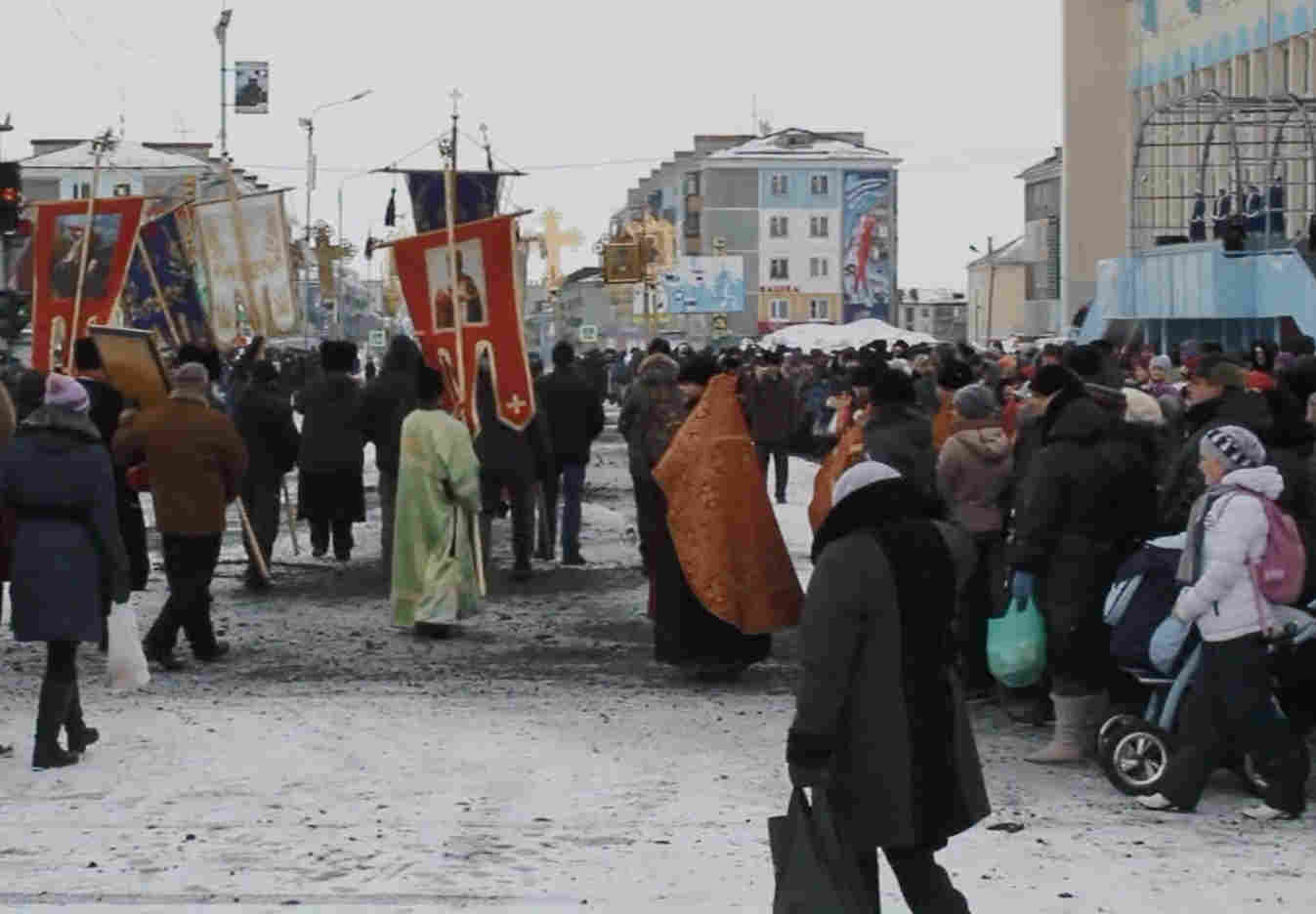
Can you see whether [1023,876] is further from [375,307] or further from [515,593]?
[375,307]

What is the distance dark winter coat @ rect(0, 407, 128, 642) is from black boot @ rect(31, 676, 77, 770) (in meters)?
0.23

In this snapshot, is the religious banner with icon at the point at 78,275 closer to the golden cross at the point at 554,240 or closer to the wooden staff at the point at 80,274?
the wooden staff at the point at 80,274

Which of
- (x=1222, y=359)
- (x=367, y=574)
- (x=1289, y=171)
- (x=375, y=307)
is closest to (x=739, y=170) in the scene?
(x=375, y=307)

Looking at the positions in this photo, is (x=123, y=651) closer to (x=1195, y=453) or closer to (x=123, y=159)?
(x=1195, y=453)

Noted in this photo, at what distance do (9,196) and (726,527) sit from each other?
1479 centimetres

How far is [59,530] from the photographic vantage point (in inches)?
412

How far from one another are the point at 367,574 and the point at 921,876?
13.3m

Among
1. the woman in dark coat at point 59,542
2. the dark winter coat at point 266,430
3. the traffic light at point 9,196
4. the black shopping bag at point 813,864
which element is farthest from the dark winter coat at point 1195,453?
the traffic light at point 9,196

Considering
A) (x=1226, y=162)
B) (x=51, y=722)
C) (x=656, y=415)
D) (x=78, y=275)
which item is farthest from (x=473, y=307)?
(x=1226, y=162)

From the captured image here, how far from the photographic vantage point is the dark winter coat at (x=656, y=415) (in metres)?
14.1

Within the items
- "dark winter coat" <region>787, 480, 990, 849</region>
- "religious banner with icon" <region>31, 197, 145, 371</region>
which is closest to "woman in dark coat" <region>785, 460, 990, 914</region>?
"dark winter coat" <region>787, 480, 990, 849</region>

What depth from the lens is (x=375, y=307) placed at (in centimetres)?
18788

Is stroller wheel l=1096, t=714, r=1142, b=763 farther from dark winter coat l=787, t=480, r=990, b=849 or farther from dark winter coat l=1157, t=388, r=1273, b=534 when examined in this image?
dark winter coat l=787, t=480, r=990, b=849

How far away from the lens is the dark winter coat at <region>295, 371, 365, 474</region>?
2030 centimetres
